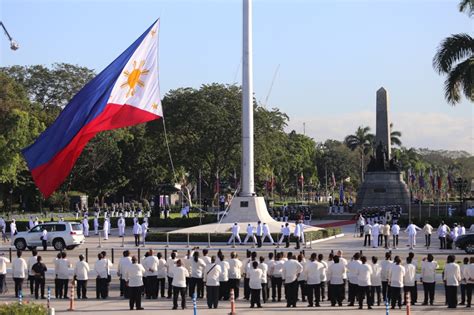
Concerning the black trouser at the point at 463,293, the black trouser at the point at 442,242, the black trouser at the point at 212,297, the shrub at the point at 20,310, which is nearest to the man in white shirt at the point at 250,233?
the black trouser at the point at 442,242

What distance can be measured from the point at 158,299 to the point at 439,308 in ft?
26.0

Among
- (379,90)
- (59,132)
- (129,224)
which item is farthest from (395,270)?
(379,90)

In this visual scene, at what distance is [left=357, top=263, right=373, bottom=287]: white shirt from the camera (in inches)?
872

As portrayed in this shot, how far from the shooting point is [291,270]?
901 inches

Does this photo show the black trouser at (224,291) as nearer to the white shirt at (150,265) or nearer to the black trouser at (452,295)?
the white shirt at (150,265)

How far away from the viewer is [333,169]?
463ft

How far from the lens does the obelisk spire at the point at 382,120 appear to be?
71500 millimetres

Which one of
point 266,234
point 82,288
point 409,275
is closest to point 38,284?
point 82,288

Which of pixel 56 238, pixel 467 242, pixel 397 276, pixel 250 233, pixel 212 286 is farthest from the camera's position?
pixel 250 233

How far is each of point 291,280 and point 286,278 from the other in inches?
6.4

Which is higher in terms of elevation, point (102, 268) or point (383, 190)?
point (383, 190)

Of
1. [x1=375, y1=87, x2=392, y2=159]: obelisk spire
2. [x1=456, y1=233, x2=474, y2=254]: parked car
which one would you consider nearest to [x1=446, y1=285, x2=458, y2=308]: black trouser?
[x1=456, y1=233, x2=474, y2=254]: parked car

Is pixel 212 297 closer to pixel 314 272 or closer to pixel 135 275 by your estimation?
pixel 135 275

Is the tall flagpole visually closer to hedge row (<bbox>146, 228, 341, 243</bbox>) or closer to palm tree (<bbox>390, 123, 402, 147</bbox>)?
hedge row (<bbox>146, 228, 341, 243</bbox>)
